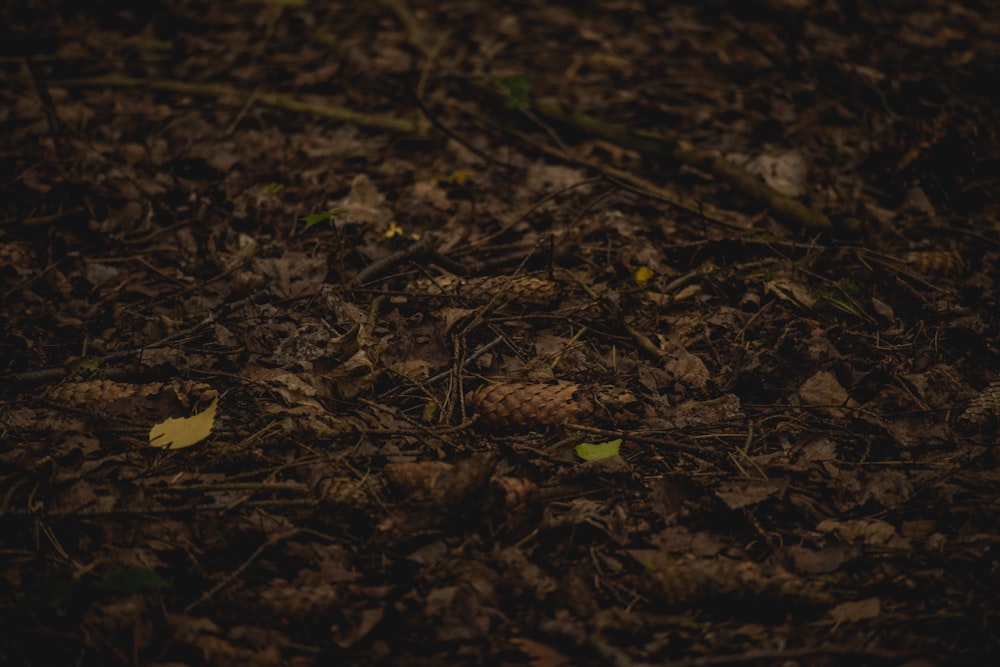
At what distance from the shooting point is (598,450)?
239cm

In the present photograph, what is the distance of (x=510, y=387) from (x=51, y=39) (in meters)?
5.22

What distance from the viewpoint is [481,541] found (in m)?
2.14

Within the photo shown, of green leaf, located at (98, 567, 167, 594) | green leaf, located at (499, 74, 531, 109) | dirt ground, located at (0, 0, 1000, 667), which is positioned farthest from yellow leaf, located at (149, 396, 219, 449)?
green leaf, located at (499, 74, 531, 109)

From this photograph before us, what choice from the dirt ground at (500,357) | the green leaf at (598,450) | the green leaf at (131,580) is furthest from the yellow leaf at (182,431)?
the green leaf at (598,450)

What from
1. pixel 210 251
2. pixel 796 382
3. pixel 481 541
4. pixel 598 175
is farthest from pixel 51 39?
pixel 796 382

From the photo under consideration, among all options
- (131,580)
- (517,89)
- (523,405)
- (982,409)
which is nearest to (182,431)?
(131,580)

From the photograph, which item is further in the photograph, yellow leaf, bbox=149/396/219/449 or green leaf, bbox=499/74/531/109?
green leaf, bbox=499/74/531/109

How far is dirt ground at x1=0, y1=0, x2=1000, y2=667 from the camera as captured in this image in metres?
1.97

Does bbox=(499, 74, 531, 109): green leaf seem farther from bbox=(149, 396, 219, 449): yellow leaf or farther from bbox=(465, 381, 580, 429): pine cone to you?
bbox=(149, 396, 219, 449): yellow leaf

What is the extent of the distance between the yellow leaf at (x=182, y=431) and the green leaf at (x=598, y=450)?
4.47 ft

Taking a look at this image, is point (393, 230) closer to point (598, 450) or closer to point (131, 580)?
point (598, 450)

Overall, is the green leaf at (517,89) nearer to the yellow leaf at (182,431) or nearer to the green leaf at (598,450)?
the green leaf at (598,450)

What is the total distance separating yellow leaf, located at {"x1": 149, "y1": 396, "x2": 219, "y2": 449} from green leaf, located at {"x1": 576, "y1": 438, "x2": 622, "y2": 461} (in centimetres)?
136

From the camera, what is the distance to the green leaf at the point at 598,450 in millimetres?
2377
